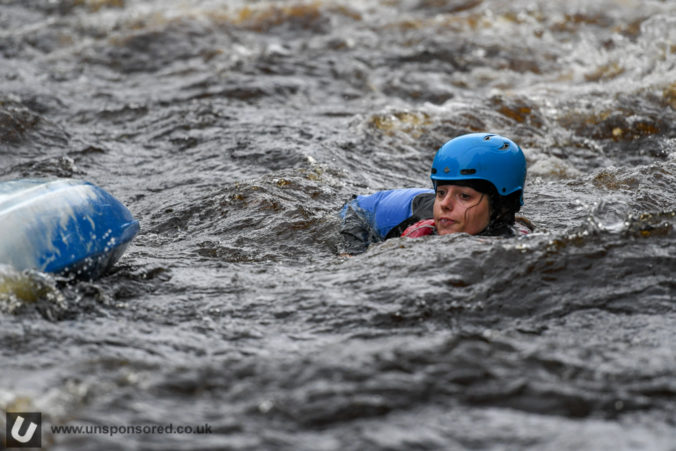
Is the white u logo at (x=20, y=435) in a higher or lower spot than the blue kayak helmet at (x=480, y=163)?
lower

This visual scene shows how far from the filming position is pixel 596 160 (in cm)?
866

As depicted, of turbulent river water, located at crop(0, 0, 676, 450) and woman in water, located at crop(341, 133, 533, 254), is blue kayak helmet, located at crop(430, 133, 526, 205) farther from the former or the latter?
turbulent river water, located at crop(0, 0, 676, 450)

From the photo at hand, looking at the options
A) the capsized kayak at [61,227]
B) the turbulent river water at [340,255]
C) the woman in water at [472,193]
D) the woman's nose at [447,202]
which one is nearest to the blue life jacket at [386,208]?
the woman in water at [472,193]

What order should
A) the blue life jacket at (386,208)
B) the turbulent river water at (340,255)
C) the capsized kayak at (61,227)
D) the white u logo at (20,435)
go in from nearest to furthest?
the white u logo at (20,435)
the turbulent river water at (340,255)
the capsized kayak at (61,227)
the blue life jacket at (386,208)

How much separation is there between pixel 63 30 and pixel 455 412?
1371 cm

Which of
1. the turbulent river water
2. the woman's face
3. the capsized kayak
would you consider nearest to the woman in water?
the woman's face

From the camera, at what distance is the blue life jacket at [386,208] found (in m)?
6.23

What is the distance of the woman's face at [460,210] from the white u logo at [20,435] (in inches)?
130

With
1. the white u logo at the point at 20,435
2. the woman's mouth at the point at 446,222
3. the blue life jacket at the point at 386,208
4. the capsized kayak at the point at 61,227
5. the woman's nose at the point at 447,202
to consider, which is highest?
A: the capsized kayak at the point at 61,227

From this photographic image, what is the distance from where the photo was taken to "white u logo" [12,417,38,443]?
3.08 metres

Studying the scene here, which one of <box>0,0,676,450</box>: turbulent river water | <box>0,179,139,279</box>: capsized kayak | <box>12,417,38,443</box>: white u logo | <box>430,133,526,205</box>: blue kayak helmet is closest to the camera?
<box>12,417,38,443</box>: white u logo

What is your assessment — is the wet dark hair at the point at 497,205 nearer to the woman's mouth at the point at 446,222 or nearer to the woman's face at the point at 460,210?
the woman's face at the point at 460,210

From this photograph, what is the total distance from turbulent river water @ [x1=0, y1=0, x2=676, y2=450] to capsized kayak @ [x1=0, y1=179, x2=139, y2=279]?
0.12 meters

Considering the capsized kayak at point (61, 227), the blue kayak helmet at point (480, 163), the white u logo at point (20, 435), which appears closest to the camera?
the white u logo at point (20, 435)
